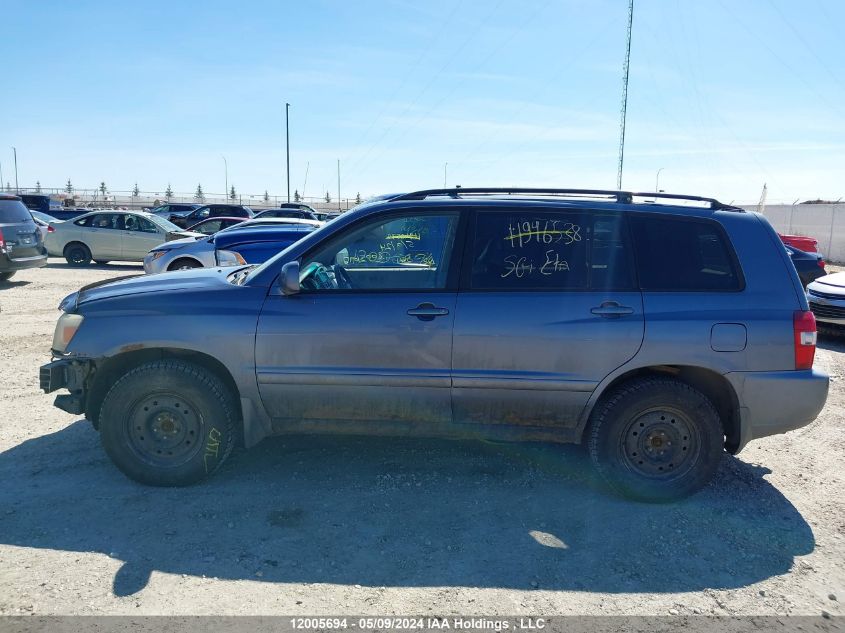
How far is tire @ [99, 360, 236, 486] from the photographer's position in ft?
13.7

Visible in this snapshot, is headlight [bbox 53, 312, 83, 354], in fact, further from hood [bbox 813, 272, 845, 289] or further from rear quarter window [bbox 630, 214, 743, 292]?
hood [bbox 813, 272, 845, 289]

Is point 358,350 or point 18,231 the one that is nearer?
point 358,350

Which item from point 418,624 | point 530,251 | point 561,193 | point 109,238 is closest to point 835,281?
point 561,193

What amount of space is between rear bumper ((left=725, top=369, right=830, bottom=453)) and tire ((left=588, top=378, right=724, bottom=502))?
0.66ft

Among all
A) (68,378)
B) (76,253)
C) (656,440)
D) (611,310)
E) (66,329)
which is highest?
(611,310)

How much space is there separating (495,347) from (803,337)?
→ 1.90 metres

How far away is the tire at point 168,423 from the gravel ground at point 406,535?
0.50 ft

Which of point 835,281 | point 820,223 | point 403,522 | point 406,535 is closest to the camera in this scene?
point 406,535

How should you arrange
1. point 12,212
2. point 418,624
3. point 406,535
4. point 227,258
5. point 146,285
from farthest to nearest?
1. point 12,212
2. point 227,258
3. point 146,285
4. point 406,535
5. point 418,624

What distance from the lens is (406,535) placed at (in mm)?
3781

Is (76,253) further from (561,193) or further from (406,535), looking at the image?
(406,535)

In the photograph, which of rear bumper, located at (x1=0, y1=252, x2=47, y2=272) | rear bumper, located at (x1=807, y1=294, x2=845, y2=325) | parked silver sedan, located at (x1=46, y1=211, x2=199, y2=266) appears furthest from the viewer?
parked silver sedan, located at (x1=46, y1=211, x2=199, y2=266)

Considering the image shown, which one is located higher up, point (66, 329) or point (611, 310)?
point (611, 310)

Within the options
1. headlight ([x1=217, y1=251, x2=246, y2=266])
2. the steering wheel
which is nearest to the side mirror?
the steering wheel
